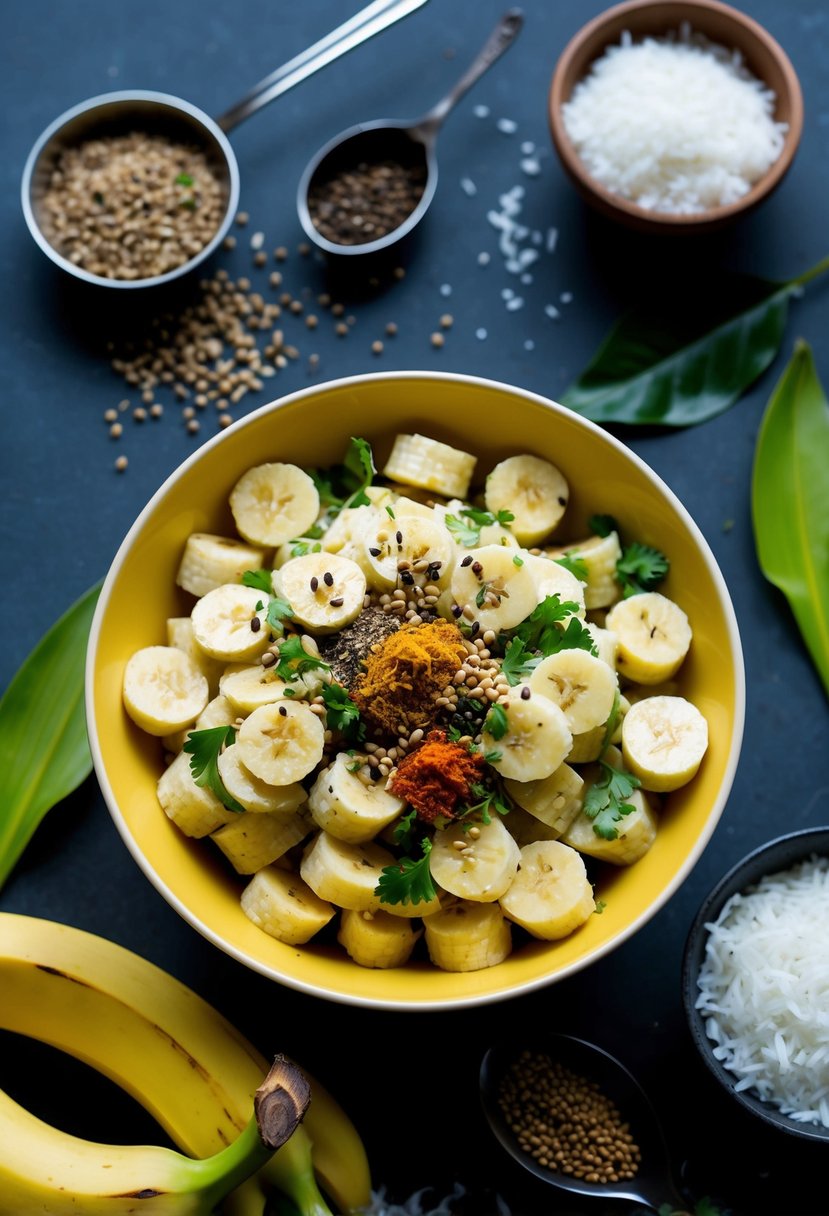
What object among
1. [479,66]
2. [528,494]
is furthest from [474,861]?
[479,66]

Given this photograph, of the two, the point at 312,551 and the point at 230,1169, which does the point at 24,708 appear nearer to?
the point at 312,551

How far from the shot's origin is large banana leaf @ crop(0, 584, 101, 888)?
10.4 ft

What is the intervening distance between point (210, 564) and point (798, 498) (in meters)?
1.64

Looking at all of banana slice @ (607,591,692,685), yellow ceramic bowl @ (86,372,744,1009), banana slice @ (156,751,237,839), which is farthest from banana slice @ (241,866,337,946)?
banana slice @ (607,591,692,685)

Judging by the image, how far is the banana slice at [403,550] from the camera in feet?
8.89

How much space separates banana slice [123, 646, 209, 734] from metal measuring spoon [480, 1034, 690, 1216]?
1.18m

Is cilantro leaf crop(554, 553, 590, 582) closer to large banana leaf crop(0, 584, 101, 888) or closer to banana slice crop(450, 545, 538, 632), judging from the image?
banana slice crop(450, 545, 538, 632)

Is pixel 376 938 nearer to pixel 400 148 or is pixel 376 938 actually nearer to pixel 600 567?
pixel 600 567

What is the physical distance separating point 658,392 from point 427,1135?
82.9 inches

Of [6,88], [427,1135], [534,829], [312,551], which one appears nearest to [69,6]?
[6,88]

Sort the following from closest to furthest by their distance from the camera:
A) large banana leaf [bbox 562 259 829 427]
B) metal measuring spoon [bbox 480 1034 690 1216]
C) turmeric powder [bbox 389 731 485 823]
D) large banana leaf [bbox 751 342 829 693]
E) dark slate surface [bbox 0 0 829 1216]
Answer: turmeric powder [bbox 389 731 485 823] → metal measuring spoon [bbox 480 1034 690 1216] → dark slate surface [bbox 0 0 829 1216] → large banana leaf [bbox 751 342 829 693] → large banana leaf [bbox 562 259 829 427]

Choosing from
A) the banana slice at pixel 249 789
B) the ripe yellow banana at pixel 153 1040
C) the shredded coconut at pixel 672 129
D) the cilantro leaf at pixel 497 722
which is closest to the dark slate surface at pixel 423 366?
the shredded coconut at pixel 672 129

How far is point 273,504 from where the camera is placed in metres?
2.93

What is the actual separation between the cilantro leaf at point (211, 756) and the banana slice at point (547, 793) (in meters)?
0.60
